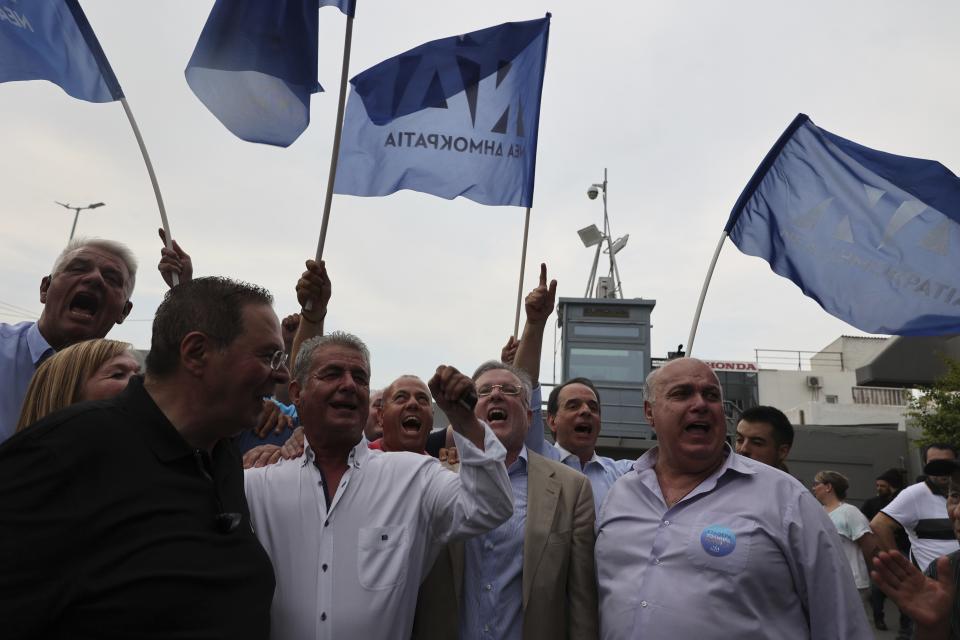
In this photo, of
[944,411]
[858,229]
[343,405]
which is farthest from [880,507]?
[944,411]

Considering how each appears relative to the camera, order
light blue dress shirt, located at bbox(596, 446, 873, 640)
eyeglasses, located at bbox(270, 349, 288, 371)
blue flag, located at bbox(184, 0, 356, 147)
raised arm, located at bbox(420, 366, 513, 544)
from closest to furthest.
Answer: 1. eyeglasses, located at bbox(270, 349, 288, 371)
2. raised arm, located at bbox(420, 366, 513, 544)
3. light blue dress shirt, located at bbox(596, 446, 873, 640)
4. blue flag, located at bbox(184, 0, 356, 147)

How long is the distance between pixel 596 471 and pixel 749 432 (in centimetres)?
105

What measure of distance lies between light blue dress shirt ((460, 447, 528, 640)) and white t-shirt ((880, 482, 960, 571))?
4.51m

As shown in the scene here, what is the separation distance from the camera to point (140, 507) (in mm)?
1817

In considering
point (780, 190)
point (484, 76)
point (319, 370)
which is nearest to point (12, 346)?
point (319, 370)

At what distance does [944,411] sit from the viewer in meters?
19.5

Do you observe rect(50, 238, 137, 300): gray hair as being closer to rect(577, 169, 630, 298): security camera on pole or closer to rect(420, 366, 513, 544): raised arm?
rect(420, 366, 513, 544): raised arm

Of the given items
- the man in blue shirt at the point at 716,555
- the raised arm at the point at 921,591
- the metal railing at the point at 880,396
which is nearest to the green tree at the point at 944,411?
the raised arm at the point at 921,591

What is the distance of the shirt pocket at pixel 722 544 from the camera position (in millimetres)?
Answer: 2842

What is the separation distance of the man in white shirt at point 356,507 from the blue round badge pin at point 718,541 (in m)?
0.80

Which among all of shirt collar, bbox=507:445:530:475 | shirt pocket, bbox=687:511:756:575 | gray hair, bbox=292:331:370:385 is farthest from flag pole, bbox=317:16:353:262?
shirt pocket, bbox=687:511:756:575

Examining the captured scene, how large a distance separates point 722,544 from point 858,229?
13.0 feet

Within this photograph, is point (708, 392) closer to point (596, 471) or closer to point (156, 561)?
point (596, 471)

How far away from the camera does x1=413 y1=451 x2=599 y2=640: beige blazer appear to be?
9.88 feet
